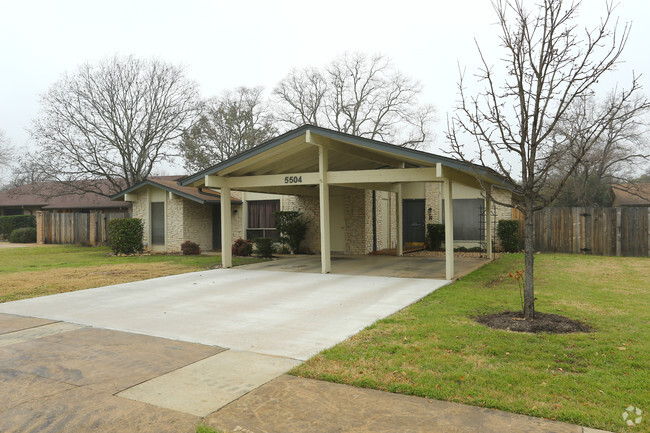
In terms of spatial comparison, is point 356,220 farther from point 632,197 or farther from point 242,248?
point 632,197

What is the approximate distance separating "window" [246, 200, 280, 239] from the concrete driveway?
25.1 ft

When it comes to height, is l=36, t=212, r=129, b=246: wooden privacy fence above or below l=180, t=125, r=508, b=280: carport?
below

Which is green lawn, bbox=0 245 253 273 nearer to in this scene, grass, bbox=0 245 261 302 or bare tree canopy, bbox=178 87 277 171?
grass, bbox=0 245 261 302

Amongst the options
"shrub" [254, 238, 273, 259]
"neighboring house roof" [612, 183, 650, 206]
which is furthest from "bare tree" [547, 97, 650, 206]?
"shrub" [254, 238, 273, 259]

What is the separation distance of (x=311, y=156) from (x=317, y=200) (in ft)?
16.3

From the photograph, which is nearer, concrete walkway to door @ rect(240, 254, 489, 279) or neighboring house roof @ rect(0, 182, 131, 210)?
concrete walkway to door @ rect(240, 254, 489, 279)

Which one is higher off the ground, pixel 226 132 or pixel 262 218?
pixel 226 132

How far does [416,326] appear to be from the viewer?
19.6 ft

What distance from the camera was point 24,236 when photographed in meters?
26.8

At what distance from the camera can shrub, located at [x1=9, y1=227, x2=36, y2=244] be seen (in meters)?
26.8

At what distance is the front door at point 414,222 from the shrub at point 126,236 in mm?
11537

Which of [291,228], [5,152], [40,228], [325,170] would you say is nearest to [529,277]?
[325,170]

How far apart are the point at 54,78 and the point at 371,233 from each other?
69.0 feet

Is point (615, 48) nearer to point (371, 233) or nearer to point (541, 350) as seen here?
point (541, 350)
